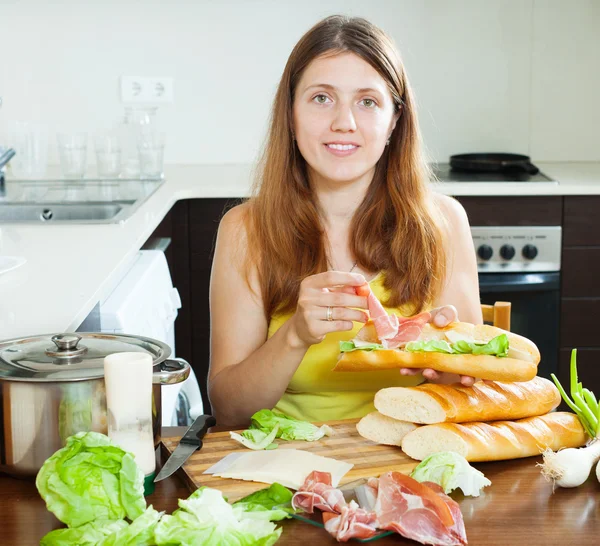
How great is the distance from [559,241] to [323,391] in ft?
4.96

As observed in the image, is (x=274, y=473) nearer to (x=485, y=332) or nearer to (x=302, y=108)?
(x=485, y=332)

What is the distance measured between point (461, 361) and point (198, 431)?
1.16 ft

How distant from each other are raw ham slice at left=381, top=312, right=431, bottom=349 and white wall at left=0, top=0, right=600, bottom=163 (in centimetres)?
220

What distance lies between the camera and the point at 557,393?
1.25 metres

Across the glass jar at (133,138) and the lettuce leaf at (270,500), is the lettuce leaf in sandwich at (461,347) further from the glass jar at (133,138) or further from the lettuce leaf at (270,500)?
the glass jar at (133,138)

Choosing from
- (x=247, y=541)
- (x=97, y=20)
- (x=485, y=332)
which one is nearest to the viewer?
(x=247, y=541)

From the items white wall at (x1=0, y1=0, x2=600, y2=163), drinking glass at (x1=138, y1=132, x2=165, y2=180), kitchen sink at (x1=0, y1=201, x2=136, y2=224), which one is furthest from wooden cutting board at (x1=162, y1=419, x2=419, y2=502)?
white wall at (x1=0, y1=0, x2=600, y2=163)

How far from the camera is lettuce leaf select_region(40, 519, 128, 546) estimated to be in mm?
864

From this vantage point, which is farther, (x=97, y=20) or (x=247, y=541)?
(x=97, y=20)

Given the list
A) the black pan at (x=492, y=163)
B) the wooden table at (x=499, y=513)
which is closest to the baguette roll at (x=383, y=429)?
the wooden table at (x=499, y=513)

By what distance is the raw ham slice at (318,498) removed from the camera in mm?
956

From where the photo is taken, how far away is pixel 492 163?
10.7 ft

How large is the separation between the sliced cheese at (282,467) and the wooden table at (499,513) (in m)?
0.07

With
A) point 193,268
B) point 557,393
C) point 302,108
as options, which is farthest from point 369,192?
point 193,268
